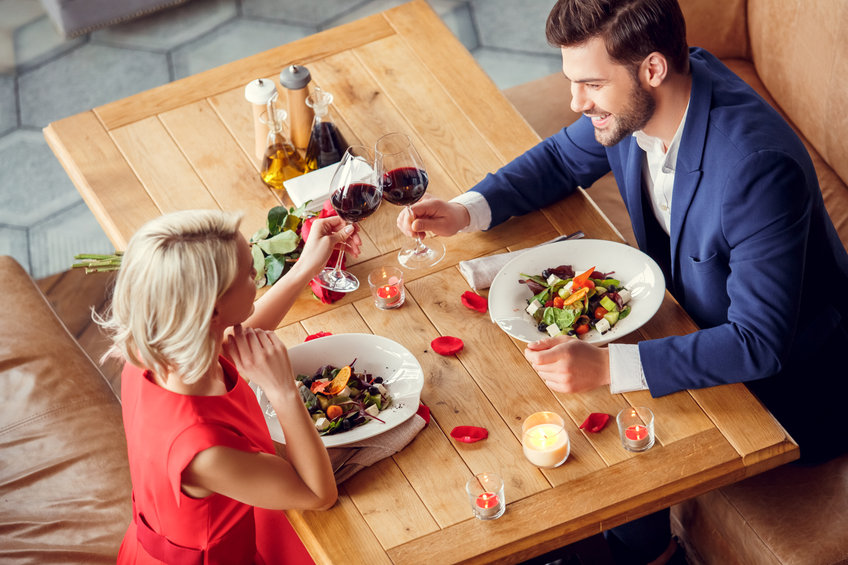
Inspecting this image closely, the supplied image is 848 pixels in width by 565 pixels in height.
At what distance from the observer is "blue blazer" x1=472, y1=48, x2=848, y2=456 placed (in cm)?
173

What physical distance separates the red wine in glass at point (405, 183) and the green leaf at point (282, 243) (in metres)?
0.21

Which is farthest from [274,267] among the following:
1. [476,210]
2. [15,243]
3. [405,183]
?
[15,243]

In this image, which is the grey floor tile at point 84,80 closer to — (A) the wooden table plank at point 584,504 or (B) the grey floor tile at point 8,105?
(B) the grey floor tile at point 8,105

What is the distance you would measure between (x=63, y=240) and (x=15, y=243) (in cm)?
17

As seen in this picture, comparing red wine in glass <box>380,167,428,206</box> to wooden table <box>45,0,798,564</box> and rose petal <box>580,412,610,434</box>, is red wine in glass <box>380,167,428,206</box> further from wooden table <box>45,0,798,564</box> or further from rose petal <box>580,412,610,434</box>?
rose petal <box>580,412,610,434</box>

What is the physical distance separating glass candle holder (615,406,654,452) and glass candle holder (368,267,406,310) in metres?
0.50

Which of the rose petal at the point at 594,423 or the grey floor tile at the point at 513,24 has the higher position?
the rose petal at the point at 594,423

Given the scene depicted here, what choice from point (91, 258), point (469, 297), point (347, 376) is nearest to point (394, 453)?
point (347, 376)

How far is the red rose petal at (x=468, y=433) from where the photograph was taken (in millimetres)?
1653

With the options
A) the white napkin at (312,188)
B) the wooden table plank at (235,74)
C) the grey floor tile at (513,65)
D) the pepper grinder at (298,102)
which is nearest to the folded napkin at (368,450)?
the white napkin at (312,188)

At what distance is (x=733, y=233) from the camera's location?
70.4 inches

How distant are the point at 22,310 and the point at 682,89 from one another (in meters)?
1.64

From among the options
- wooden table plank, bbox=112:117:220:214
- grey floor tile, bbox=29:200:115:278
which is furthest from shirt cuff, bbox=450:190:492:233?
grey floor tile, bbox=29:200:115:278

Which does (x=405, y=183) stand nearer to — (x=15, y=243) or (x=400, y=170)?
(x=400, y=170)
